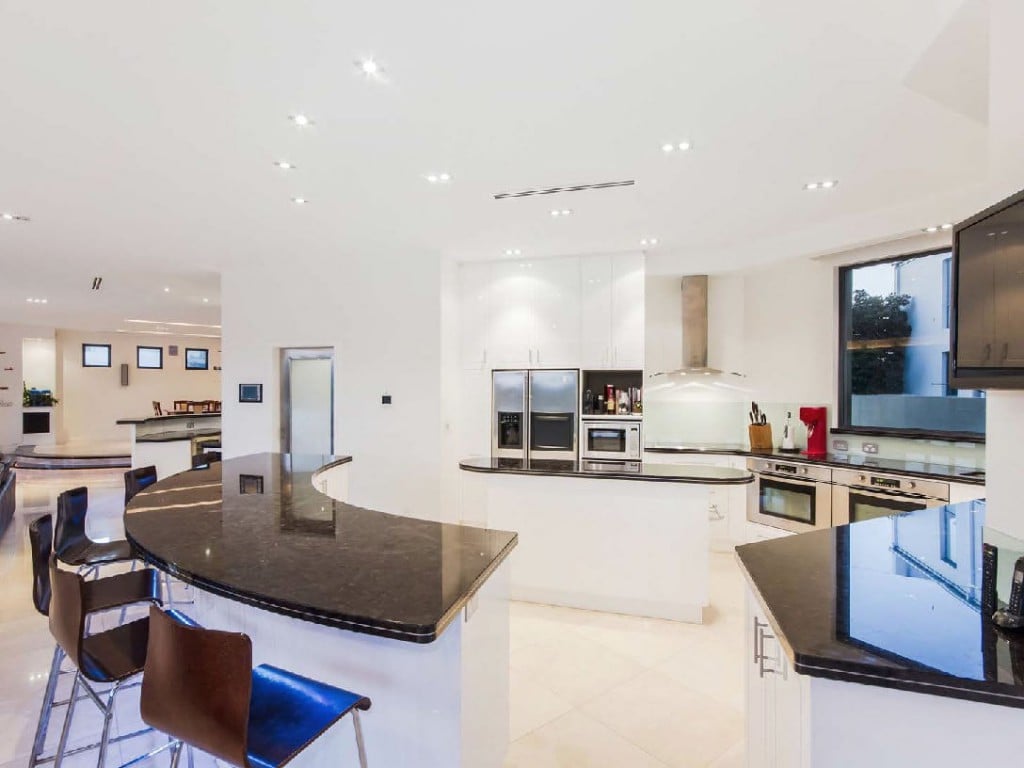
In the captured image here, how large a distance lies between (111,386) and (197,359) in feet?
6.75

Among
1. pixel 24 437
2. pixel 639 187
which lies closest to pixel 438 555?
pixel 639 187

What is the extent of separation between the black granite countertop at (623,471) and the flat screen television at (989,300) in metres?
1.71

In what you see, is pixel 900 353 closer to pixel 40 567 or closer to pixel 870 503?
pixel 870 503

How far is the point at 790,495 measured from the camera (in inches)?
179

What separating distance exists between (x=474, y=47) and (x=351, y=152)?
Result: 1186mm

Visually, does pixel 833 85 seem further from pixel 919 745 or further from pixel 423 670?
pixel 423 670

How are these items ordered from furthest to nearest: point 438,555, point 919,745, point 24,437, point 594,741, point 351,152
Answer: point 24,437 < point 351,152 < point 594,741 < point 438,555 < point 919,745

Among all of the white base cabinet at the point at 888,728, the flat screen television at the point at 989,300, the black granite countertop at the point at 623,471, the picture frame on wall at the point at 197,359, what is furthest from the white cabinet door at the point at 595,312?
the picture frame on wall at the point at 197,359

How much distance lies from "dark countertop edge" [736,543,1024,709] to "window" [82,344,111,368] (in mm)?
15264


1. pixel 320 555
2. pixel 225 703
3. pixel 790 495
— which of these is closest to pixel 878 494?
pixel 790 495

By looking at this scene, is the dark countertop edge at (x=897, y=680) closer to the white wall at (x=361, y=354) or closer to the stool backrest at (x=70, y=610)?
the stool backrest at (x=70, y=610)

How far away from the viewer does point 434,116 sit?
2.54 metres

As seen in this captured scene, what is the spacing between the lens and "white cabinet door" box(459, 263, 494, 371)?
17.9ft

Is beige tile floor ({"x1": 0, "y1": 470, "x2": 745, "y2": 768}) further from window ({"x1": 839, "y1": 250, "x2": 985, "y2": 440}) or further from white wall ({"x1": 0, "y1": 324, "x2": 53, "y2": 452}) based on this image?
white wall ({"x1": 0, "y1": 324, "x2": 53, "y2": 452})
